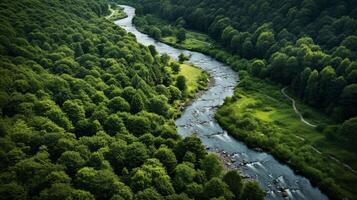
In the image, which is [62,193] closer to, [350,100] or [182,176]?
[182,176]

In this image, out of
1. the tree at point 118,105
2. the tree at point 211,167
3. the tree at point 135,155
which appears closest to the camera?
Result: the tree at point 211,167

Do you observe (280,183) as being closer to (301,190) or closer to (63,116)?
(301,190)

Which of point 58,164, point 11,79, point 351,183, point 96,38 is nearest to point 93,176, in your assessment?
point 58,164

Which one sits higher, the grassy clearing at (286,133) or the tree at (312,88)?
the tree at (312,88)

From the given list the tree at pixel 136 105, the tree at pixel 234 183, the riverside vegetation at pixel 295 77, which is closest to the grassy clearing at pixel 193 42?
the riverside vegetation at pixel 295 77

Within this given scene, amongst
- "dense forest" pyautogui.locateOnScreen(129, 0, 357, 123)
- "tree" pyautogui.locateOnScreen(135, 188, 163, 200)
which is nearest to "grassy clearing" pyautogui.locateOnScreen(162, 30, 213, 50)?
"dense forest" pyautogui.locateOnScreen(129, 0, 357, 123)

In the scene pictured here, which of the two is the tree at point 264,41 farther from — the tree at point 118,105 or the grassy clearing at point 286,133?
the tree at point 118,105

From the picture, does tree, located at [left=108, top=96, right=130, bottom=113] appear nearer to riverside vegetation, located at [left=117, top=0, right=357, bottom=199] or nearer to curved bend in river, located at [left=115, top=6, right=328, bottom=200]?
curved bend in river, located at [left=115, top=6, right=328, bottom=200]
